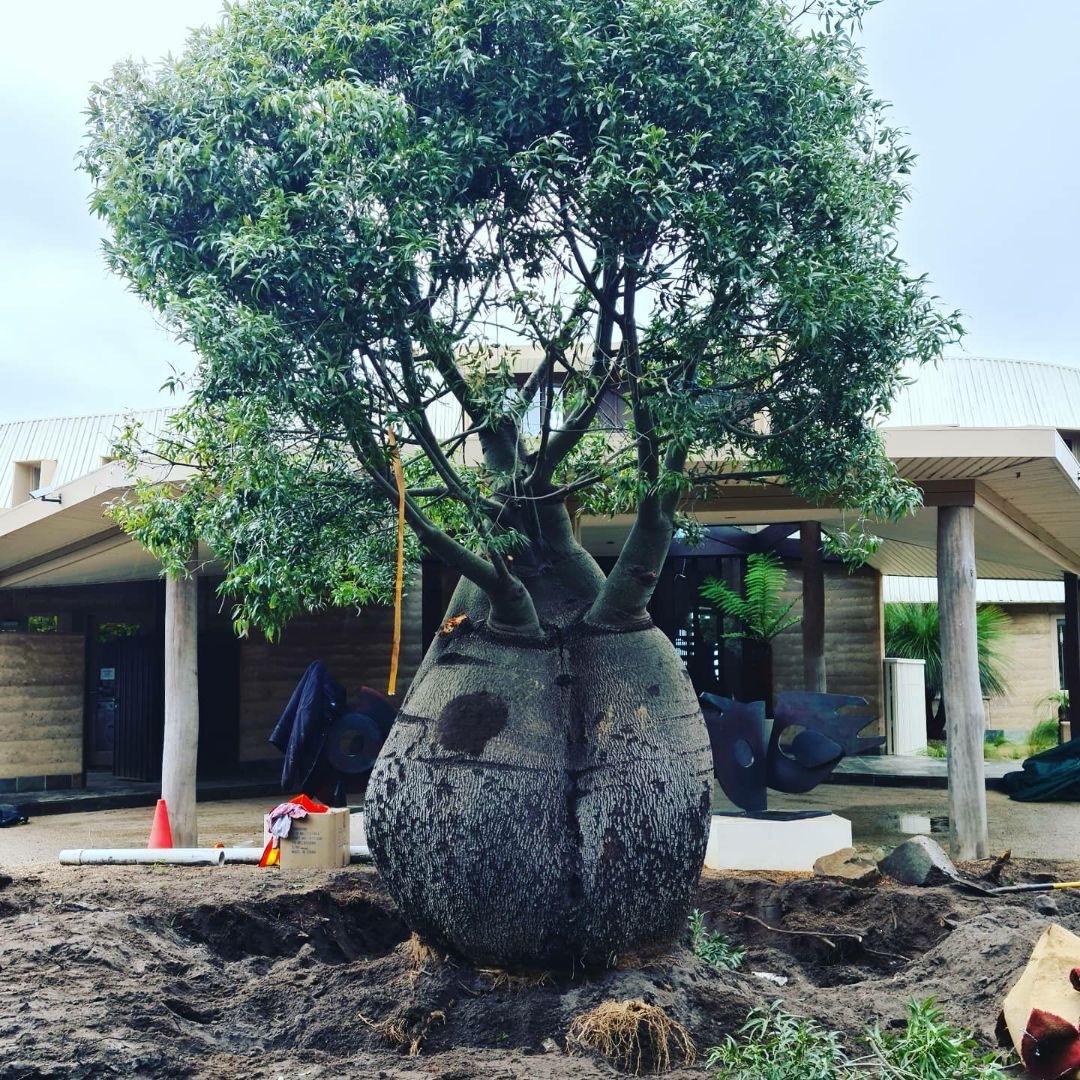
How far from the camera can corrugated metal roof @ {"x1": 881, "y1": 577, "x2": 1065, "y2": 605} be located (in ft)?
64.6

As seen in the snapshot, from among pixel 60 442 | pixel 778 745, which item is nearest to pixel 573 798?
pixel 778 745

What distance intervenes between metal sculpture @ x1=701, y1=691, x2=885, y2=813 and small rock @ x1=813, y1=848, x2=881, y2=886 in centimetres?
135

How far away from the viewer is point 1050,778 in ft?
39.4

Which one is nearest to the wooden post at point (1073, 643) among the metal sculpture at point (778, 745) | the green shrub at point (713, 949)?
the metal sculpture at point (778, 745)

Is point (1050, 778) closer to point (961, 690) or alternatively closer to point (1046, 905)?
point (961, 690)

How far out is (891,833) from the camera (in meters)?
9.66

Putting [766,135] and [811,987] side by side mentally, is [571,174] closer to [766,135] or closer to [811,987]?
[766,135]

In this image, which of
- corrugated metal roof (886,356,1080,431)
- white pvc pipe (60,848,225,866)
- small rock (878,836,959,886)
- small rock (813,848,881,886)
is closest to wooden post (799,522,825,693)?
small rock (813,848,881,886)

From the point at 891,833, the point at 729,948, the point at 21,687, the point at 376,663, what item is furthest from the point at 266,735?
the point at 729,948

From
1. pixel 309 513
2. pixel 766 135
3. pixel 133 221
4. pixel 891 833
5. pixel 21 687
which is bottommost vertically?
pixel 891 833

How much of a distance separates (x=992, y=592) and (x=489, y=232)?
683 inches

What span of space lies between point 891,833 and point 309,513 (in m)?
6.52

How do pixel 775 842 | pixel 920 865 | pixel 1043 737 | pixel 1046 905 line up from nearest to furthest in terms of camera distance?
pixel 1046 905 < pixel 920 865 < pixel 775 842 < pixel 1043 737

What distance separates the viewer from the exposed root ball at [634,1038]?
4.06m
